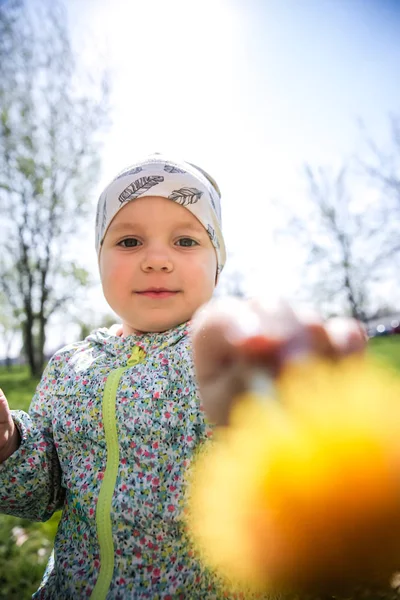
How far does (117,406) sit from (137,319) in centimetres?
37

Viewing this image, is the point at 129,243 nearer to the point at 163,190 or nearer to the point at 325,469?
the point at 163,190

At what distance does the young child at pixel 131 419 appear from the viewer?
4.13 feet

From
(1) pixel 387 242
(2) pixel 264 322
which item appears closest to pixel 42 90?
(1) pixel 387 242

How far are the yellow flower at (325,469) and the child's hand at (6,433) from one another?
86cm

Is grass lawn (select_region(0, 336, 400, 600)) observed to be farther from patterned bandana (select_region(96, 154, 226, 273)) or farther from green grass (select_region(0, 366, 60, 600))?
patterned bandana (select_region(96, 154, 226, 273))

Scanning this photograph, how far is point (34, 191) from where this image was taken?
16.3 meters

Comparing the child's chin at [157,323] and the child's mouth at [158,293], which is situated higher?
the child's mouth at [158,293]

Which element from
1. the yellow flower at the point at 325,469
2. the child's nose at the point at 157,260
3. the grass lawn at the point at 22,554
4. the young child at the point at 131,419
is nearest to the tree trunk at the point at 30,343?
the grass lawn at the point at 22,554

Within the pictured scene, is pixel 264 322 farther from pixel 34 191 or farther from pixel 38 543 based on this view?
pixel 34 191

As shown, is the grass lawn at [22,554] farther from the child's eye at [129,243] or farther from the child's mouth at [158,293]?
the child's eye at [129,243]

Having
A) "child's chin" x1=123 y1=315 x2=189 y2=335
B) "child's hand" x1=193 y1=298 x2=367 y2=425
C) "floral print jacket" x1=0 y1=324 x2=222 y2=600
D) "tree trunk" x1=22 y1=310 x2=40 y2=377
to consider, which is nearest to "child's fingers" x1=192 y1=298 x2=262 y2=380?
"child's hand" x1=193 y1=298 x2=367 y2=425

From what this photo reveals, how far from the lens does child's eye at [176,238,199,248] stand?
163cm

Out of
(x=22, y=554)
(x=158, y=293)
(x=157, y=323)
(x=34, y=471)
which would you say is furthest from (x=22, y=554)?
(x=158, y=293)

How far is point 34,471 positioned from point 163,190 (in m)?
1.13
